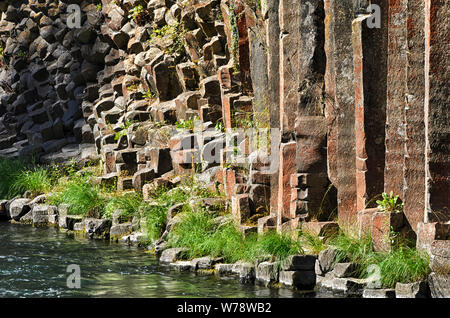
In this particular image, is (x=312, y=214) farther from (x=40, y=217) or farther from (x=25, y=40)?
(x=25, y=40)

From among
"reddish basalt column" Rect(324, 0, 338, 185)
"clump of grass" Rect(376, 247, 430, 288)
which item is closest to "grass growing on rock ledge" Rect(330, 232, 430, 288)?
"clump of grass" Rect(376, 247, 430, 288)

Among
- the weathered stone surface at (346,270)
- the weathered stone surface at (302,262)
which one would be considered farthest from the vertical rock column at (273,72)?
the weathered stone surface at (346,270)

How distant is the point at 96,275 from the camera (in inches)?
539

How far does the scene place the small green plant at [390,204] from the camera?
1077 cm

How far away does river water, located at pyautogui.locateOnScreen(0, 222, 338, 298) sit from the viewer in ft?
39.7

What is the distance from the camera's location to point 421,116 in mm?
10352

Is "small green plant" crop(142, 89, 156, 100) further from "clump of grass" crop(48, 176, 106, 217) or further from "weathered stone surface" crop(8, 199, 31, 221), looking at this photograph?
"weathered stone surface" crop(8, 199, 31, 221)

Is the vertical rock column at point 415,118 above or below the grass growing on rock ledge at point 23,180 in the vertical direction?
above

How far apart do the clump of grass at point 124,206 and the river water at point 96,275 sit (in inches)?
35.0

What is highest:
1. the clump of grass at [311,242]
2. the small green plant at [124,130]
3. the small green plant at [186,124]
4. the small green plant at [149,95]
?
the small green plant at [149,95]

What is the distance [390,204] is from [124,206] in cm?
830

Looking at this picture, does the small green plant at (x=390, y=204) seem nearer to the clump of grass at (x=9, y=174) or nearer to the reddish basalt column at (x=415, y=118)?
the reddish basalt column at (x=415, y=118)
